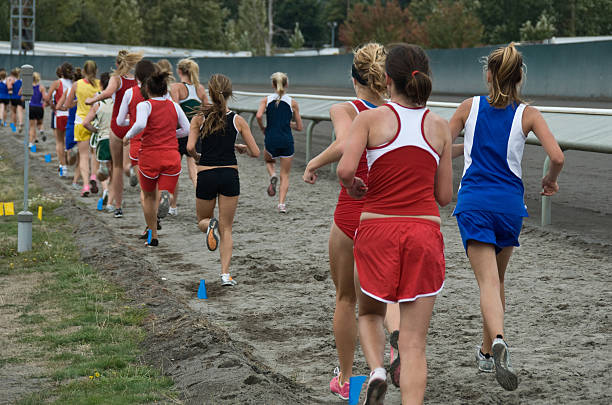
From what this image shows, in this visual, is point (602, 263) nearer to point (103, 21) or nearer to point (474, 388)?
point (474, 388)

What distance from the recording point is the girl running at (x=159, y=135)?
9.62m

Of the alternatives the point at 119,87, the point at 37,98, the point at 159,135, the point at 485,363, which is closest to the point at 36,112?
the point at 37,98

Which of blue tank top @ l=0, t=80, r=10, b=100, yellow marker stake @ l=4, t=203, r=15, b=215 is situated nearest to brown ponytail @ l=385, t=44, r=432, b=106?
yellow marker stake @ l=4, t=203, r=15, b=215

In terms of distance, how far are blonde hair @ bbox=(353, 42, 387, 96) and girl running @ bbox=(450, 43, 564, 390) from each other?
21.6 inches

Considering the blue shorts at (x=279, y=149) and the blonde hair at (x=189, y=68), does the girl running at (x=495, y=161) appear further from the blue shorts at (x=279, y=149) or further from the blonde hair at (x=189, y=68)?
the blue shorts at (x=279, y=149)

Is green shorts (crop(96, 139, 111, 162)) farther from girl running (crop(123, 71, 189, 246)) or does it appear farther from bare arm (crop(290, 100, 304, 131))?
girl running (crop(123, 71, 189, 246))

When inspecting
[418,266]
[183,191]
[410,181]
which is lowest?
[183,191]

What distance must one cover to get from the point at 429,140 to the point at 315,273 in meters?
4.89

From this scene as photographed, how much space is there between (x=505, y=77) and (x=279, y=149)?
822 centimetres

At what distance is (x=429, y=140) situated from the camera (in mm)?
4223

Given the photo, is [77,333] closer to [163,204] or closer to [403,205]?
[163,204]

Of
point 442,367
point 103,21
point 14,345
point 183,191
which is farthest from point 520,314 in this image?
point 103,21

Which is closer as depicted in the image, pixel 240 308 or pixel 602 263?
pixel 240 308

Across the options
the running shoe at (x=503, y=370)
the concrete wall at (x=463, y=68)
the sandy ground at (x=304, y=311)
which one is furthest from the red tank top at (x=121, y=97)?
the concrete wall at (x=463, y=68)
